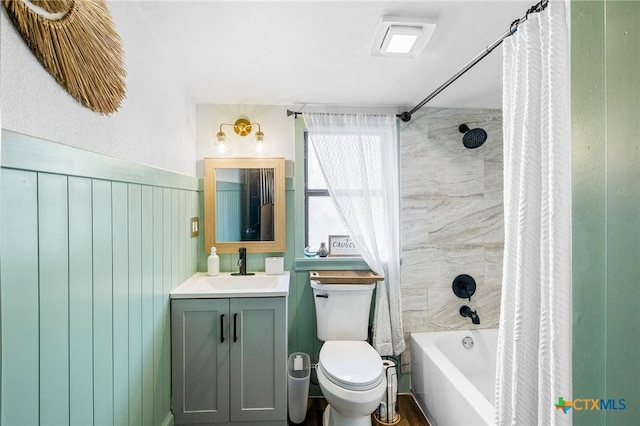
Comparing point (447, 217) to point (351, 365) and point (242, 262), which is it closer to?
point (351, 365)

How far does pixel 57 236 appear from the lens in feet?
2.85

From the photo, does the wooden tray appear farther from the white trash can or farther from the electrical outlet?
Answer: the electrical outlet

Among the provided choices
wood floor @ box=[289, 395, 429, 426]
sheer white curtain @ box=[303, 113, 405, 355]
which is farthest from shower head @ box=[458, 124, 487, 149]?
wood floor @ box=[289, 395, 429, 426]

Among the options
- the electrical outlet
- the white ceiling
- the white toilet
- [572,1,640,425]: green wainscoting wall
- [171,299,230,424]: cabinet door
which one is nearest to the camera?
[572,1,640,425]: green wainscoting wall

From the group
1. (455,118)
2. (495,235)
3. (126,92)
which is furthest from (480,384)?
(126,92)

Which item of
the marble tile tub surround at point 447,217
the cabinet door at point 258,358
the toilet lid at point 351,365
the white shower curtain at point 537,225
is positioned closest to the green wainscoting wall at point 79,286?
the cabinet door at point 258,358

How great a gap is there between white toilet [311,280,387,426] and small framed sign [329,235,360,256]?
1.09 ft

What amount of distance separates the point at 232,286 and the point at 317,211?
35.3 inches

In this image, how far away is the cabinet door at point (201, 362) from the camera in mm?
1786

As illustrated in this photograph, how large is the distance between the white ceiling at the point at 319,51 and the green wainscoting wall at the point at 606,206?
1.05m

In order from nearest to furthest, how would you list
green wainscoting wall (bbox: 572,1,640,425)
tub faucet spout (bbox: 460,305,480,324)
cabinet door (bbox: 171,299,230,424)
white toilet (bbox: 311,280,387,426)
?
green wainscoting wall (bbox: 572,1,640,425), white toilet (bbox: 311,280,387,426), cabinet door (bbox: 171,299,230,424), tub faucet spout (bbox: 460,305,480,324)

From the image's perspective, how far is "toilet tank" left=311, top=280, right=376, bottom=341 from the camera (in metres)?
2.23

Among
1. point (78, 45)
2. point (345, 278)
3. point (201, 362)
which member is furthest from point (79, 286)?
point (345, 278)

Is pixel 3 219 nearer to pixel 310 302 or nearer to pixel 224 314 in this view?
pixel 224 314
